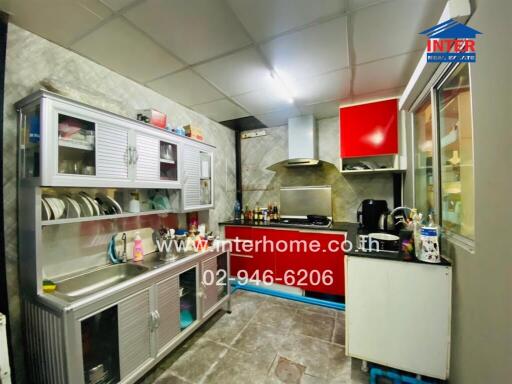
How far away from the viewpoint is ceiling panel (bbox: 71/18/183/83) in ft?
4.14

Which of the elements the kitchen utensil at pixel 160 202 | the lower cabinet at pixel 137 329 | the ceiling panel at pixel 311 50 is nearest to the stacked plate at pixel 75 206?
the kitchen utensil at pixel 160 202

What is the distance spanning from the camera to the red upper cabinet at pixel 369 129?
2195 millimetres

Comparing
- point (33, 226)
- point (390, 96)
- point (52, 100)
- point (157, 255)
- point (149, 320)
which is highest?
point (390, 96)

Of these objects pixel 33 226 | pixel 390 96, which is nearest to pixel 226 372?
pixel 33 226

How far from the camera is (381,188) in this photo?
2.57 metres

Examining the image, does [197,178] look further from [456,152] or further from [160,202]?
[456,152]

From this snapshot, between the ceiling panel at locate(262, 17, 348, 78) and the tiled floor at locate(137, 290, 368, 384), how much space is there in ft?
7.30

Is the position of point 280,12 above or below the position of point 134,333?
above

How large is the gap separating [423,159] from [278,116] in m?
1.65

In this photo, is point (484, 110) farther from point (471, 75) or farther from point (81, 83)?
point (81, 83)

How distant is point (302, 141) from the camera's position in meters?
2.75

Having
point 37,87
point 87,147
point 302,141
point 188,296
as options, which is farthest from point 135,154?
point 302,141

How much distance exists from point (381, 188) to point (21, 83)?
3268 mm

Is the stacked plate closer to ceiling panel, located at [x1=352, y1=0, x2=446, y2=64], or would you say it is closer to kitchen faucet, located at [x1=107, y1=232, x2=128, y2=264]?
kitchen faucet, located at [x1=107, y1=232, x2=128, y2=264]
